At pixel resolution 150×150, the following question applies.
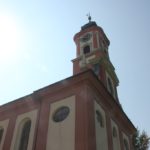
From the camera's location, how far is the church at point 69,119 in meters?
12.1

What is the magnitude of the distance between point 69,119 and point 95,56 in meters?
8.61

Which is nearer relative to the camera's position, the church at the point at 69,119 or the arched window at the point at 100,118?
the church at the point at 69,119

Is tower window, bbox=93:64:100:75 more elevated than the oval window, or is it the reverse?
tower window, bbox=93:64:100:75

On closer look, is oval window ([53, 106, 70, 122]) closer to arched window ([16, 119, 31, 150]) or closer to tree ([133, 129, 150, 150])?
arched window ([16, 119, 31, 150])

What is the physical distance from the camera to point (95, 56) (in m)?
20.1

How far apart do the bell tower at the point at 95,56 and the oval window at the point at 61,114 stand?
184 inches

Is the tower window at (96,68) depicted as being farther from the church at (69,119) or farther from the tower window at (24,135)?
the tower window at (24,135)

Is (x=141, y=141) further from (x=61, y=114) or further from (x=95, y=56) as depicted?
(x=61, y=114)

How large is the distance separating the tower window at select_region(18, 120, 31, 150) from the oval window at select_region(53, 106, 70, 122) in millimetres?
2391

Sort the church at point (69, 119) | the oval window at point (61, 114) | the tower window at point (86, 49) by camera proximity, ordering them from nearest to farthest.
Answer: the church at point (69, 119), the oval window at point (61, 114), the tower window at point (86, 49)

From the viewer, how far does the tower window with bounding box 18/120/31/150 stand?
14.2m

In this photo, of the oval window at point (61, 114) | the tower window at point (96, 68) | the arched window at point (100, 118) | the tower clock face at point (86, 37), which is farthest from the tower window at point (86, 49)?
the oval window at point (61, 114)

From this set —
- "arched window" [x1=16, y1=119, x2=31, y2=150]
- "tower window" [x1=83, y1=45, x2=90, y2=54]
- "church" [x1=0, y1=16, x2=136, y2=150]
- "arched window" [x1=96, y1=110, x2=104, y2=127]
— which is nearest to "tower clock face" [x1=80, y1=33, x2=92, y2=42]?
"tower window" [x1=83, y1=45, x2=90, y2=54]

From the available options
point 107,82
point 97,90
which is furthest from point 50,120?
point 107,82
